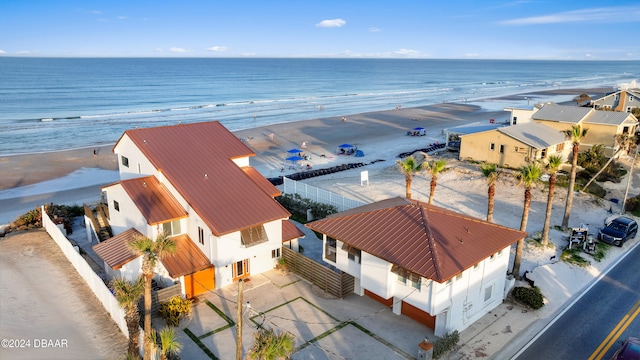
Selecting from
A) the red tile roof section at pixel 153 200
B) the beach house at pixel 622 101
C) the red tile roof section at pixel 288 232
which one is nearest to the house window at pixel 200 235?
the red tile roof section at pixel 153 200

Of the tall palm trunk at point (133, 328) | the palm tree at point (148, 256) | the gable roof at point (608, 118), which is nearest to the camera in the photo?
the palm tree at point (148, 256)

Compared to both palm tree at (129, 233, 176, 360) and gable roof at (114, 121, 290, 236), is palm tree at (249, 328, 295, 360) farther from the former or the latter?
gable roof at (114, 121, 290, 236)

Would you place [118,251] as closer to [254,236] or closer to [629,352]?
[254,236]

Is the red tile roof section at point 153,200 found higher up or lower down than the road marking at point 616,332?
higher up

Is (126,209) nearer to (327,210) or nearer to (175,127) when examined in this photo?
(175,127)

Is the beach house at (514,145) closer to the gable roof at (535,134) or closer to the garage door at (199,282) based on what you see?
the gable roof at (535,134)

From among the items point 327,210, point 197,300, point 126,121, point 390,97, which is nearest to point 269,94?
point 390,97

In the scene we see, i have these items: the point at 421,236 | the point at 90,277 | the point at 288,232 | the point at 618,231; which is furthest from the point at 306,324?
the point at 618,231
